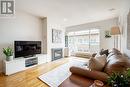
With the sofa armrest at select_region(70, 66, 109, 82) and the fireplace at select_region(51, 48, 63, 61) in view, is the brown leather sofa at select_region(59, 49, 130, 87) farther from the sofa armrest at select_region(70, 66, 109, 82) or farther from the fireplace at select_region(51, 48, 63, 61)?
the fireplace at select_region(51, 48, 63, 61)

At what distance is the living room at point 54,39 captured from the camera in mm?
2889

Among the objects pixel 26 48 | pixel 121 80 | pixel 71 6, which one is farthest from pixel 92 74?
pixel 26 48

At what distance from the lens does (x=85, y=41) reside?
26.7ft

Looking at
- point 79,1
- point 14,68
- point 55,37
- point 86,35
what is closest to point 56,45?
point 55,37

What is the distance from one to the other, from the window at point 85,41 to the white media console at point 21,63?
146 inches

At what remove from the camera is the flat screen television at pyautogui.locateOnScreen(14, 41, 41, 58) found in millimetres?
4302

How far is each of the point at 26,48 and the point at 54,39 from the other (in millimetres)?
2238

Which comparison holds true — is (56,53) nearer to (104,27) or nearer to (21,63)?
(21,63)

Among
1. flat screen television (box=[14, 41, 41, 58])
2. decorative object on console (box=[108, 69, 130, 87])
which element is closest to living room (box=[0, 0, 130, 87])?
flat screen television (box=[14, 41, 41, 58])

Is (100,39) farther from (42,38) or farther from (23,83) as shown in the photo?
(23,83)

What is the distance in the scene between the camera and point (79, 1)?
356cm

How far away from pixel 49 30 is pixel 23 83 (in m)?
3.67

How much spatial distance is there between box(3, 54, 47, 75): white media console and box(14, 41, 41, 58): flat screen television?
0.73 ft

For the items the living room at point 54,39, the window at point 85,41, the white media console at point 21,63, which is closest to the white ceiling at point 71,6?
the living room at point 54,39
